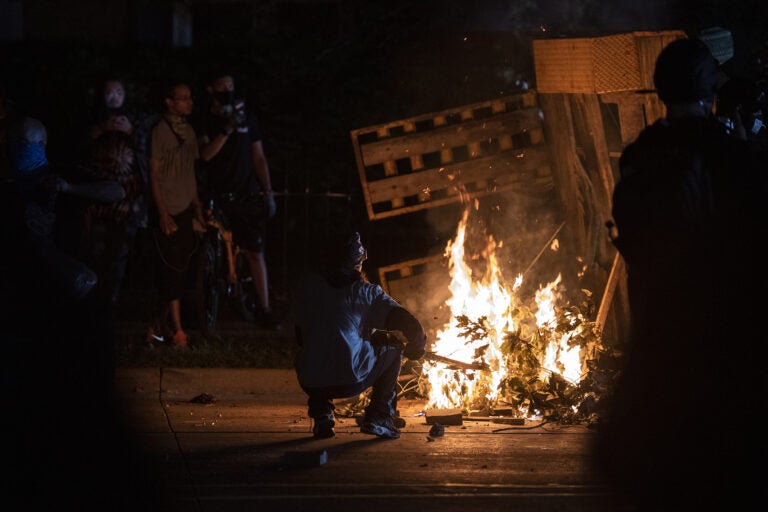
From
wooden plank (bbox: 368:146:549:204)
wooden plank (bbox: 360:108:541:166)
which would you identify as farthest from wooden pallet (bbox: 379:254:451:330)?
wooden plank (bbox: 360:108:541:166)

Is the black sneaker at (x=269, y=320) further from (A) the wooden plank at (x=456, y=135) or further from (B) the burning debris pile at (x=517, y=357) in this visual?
(B) the burning debris pile at (x=517, y=357)

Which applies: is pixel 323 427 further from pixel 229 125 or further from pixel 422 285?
pixel 229 125

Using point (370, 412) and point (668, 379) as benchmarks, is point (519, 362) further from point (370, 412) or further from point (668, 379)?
point (668, 379)

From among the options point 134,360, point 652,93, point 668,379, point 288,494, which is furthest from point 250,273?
point 668,379

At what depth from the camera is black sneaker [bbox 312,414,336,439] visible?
7324mm

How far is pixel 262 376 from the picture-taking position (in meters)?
9.41

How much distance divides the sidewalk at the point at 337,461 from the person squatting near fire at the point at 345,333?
21 cm

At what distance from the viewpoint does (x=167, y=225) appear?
1005cm

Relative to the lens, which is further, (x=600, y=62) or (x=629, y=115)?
(x=629, y=115)

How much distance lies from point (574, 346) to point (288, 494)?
2.82 metres

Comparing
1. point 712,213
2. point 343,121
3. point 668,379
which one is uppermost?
point 343,121

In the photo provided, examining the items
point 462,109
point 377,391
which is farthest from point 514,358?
point 462,109

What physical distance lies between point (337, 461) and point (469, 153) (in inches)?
139

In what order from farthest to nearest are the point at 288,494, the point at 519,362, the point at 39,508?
the point at 519,362, the point at 288,494, the point at 39,508
